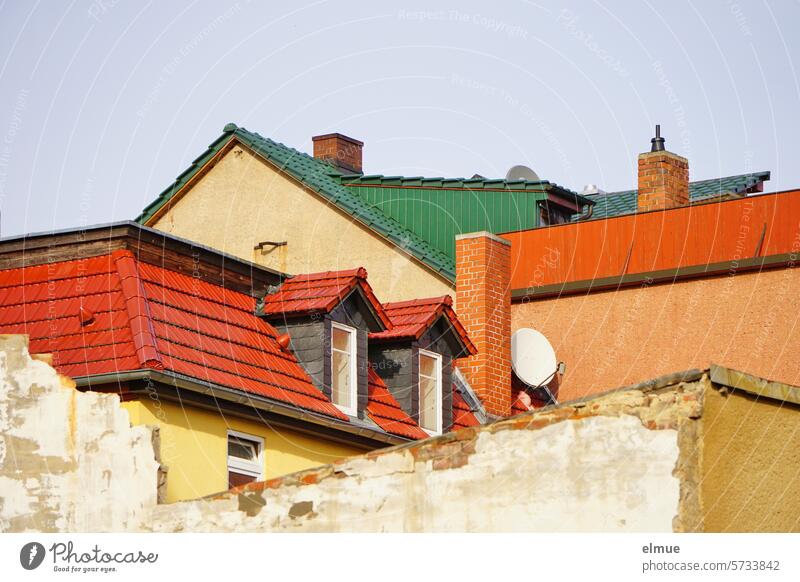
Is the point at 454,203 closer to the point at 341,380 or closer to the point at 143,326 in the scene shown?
the point at 341,380

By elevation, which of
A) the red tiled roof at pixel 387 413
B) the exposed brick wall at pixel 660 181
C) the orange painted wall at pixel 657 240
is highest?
the exposed brick wall at pixel 660 181

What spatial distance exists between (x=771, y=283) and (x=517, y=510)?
1296 cm

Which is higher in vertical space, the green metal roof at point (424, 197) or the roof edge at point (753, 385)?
the green metal roof at point (424, 197)

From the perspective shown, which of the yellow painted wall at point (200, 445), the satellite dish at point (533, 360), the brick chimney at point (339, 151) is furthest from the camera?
the brick chimney at point (339, 151)

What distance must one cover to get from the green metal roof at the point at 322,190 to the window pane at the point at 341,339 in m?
5.64

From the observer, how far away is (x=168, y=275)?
2034cm

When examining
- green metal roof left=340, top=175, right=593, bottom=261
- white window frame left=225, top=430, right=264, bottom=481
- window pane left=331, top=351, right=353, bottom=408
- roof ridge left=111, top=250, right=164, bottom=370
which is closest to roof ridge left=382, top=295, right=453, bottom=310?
window pane left=331, top=351, right=353, bottom=408

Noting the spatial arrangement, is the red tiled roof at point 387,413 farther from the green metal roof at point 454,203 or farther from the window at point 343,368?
the green metal roof at point 454,203

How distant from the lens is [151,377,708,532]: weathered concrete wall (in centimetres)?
1298

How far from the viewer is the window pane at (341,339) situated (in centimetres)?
2206

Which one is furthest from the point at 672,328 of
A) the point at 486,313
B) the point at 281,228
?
the point at 281,228

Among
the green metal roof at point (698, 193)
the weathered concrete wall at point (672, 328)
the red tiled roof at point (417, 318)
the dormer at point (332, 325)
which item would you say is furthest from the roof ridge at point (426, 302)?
the green metal roof at point (698, 193)

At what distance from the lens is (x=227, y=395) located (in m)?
18.6

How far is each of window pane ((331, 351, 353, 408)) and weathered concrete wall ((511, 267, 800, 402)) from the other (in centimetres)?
620
